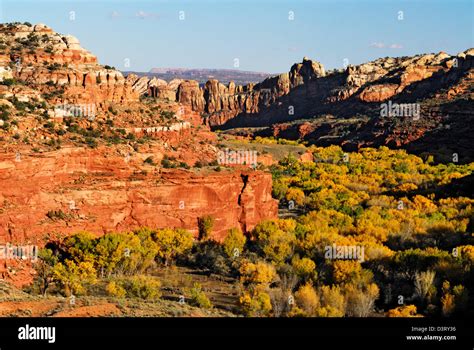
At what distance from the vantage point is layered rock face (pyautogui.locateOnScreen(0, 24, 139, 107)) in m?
52.7

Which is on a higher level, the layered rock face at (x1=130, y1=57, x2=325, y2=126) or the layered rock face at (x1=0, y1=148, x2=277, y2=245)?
the layered rock face at (x1=130, y1=57, x2=325, y2=126)

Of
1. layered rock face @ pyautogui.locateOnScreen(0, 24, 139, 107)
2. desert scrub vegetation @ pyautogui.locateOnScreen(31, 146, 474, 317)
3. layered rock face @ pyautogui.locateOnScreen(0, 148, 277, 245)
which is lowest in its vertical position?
desert scrub vegetation @ pyautogui.locateOnScreen(31, 146, 474, 317)

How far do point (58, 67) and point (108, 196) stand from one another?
652 inches

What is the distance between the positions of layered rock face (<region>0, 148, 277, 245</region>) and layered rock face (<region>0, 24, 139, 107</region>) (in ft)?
33.7

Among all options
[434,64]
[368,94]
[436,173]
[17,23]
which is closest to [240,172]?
[17,23]

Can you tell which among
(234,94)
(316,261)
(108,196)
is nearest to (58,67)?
(108,196)

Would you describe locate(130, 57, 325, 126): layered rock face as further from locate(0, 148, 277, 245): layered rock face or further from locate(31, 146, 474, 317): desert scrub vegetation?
locate(0, 148, 277, 245): layered rock face

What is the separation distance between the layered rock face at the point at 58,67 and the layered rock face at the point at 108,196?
10.3m

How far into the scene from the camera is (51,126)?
4569cm

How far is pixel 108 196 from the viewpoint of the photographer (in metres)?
43.9

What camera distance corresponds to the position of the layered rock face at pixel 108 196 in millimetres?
39094

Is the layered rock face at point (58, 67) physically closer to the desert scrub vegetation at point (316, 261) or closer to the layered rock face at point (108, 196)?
the layered rock face at point (108, 196)

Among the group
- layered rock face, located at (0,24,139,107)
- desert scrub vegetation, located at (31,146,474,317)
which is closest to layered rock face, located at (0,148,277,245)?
desert scrub vegetation, located at (31,146,474,317)

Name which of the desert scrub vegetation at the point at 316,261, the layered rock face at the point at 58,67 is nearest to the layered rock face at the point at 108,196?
the desert scrub vegetation at the point at 316,261
